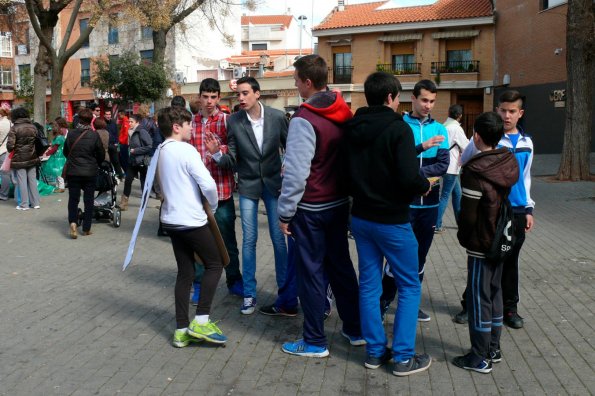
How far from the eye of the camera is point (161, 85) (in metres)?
32.9

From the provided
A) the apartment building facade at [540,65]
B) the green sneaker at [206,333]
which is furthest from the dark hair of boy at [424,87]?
the apartment building facade at [540,65]

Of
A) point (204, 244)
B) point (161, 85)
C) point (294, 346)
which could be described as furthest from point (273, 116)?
point (161, 85)

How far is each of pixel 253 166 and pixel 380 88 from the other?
1765 millimetres

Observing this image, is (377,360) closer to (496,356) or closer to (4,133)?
(496,356)

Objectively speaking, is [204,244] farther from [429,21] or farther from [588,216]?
[429,21]

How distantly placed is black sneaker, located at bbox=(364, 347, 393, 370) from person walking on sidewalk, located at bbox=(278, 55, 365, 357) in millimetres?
374

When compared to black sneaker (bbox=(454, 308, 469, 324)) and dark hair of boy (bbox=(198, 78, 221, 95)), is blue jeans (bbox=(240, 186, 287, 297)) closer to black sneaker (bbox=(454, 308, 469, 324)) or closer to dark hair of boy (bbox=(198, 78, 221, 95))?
dark hair of boy (bbox=(198, 78, 221, 95))

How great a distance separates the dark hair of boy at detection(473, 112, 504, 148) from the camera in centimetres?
432

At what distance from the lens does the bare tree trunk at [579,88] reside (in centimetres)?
1608

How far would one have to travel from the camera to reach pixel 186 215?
4.72 metres

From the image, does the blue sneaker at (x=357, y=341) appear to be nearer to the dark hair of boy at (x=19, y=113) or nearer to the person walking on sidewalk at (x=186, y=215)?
the person walking on sidewalk at (x=186, y=215)

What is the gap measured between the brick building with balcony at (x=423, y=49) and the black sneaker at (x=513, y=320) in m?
34.3

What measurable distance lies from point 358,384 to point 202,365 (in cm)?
112

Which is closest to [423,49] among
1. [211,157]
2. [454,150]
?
[454,150]
